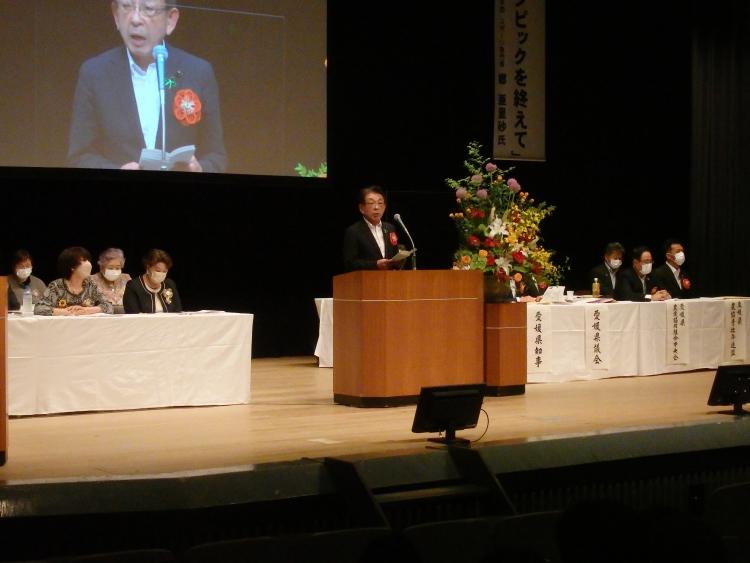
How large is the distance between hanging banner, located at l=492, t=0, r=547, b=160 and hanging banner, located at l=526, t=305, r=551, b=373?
11.0 feet

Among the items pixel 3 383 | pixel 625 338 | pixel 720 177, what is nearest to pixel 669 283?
pixel 625 338

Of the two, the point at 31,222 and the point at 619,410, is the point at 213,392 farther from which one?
the point at 31,222

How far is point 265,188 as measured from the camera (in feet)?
37.1

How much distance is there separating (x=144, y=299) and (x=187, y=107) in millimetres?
2685

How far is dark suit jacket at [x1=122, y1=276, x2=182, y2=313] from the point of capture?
7.75m

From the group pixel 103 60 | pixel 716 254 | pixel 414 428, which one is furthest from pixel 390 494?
pixel 716 254

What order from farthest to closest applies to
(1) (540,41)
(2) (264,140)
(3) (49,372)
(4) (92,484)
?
(1) (540,41)
(2) (264,140)
(3) (49,372)
(4) (92,484)

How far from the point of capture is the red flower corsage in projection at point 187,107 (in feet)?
32.4

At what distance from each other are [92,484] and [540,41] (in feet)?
28.6

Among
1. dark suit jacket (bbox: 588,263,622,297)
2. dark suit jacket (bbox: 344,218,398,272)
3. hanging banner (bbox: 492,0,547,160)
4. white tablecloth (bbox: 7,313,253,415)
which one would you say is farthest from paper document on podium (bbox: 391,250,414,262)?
hanging banner (bbox: 492,0,547,160)

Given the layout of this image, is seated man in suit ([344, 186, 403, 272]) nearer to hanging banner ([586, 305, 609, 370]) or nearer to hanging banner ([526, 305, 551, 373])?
hanging banner ([526, 305, 551, 373])

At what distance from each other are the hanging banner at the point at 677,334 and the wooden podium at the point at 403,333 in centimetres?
270

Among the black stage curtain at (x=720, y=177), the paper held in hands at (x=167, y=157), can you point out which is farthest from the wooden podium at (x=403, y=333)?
the black stage curtain at (x=720, y=177)

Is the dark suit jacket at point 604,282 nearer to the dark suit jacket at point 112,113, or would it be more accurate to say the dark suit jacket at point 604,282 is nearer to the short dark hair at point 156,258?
the dark suit jacket at point 112,113
